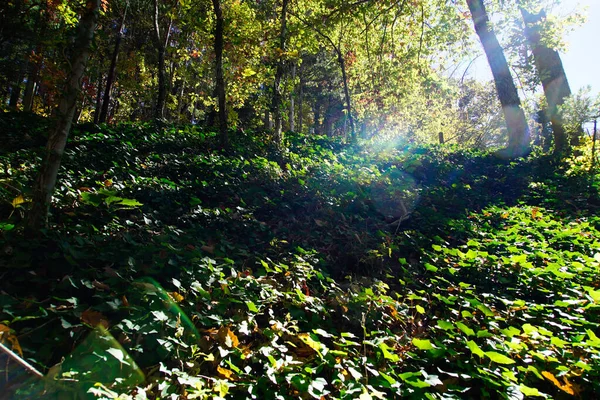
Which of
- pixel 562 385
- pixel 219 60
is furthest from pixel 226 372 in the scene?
pixel 219 60

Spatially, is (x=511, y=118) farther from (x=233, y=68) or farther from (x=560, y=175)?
(x=233, y=68)

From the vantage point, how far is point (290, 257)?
163 inches

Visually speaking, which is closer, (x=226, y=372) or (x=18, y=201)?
(x=226, y=372)

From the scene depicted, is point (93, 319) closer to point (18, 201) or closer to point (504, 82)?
point (18, 201)

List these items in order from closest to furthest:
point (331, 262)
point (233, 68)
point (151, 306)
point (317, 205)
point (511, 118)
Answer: point (151, 306) < point (331, 262) < point (317, 205) < point (511, 118) < point (233, 68)

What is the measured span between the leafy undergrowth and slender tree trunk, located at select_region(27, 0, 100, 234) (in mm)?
247

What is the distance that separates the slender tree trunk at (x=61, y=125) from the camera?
3.19 meters

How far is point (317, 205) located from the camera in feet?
19.1

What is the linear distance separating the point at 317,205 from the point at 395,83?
31.9 feet

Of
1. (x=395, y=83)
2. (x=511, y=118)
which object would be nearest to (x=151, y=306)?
(x=511, y=118)

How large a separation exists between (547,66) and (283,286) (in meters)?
12.8

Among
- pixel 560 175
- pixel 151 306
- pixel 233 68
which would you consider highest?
pixel 233 68

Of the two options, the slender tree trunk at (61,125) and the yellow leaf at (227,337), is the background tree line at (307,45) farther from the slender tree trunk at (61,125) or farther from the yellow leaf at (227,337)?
the yellow leaf at (227,337)

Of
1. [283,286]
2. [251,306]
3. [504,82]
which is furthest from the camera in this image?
[504,82]
